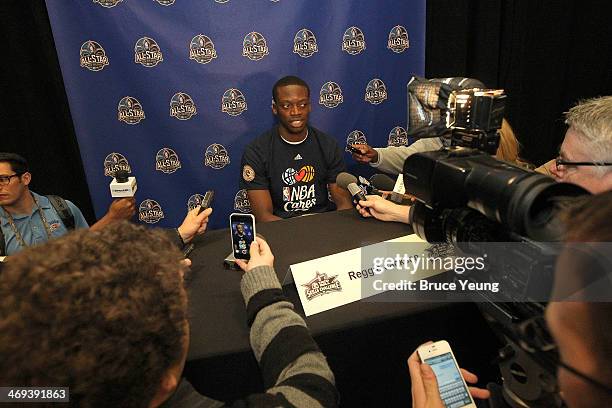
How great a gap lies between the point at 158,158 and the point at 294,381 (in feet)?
7.18

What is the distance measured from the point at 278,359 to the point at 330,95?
7.38 feet

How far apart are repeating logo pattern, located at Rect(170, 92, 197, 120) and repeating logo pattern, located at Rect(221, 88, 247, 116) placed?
0.65 ft

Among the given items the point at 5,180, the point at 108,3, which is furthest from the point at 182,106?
the point at 5,180

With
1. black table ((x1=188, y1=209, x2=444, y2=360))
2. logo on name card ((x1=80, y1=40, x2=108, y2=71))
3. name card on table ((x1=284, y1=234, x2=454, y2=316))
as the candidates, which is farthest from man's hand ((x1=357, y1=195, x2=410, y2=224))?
logo on name card ((x1=80, y1=40, x2=108, y2=71))

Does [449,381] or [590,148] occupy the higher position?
[590,148]

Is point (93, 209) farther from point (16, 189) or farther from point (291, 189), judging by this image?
point (291, 189)

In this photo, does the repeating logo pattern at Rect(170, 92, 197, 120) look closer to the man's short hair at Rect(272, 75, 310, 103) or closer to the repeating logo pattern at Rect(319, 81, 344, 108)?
the man's short hair at Rect(272, 75, 310, 103)

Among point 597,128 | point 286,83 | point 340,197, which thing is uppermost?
point 286,83

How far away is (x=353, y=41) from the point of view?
2.75 meters

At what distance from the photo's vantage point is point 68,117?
2463 mm

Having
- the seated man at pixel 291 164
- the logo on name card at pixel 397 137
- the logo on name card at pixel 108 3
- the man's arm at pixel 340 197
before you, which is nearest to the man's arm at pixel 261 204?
the seated man at pixel 291 164

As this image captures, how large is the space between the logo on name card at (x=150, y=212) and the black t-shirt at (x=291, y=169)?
2.17ft

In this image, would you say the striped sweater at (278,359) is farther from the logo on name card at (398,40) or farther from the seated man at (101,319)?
the logo on name card at (398,40)

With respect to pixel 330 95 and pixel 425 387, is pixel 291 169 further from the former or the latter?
pixel 425 387
